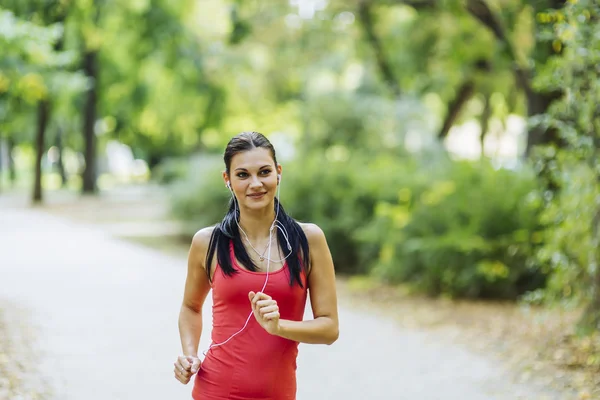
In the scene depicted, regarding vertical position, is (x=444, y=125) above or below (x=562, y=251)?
above

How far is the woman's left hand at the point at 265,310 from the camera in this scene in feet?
8.17

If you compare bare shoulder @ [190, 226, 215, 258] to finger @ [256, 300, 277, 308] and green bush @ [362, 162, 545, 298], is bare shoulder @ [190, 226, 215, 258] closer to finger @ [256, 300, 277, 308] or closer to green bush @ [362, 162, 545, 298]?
finger @ [256, 300, 277, 308]

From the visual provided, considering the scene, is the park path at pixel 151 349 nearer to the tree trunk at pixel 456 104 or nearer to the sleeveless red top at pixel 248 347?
the sleeveless red top at pixel 248 347

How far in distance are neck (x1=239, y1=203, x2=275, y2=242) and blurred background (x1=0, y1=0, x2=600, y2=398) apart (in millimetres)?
5092

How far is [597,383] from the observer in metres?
6.76

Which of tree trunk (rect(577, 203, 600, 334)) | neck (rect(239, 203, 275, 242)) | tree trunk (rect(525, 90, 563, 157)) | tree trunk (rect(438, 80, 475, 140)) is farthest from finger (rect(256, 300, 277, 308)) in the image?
tree trunk (rect(438, 80, 475, 140))

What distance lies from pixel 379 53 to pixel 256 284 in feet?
73.6

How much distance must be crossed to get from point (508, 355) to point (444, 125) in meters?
21.6

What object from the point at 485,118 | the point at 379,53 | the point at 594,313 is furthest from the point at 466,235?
the point at 485,118

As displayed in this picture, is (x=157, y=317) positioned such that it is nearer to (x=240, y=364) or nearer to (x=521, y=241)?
(x=521, y=241)

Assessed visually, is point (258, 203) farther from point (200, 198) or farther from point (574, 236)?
point (200, 198)

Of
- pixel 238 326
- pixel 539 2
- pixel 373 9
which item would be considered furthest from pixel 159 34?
pixel 238 326

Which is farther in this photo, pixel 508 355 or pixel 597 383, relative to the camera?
pixel 508 355

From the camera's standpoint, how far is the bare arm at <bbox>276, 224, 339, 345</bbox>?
2.72 meters
